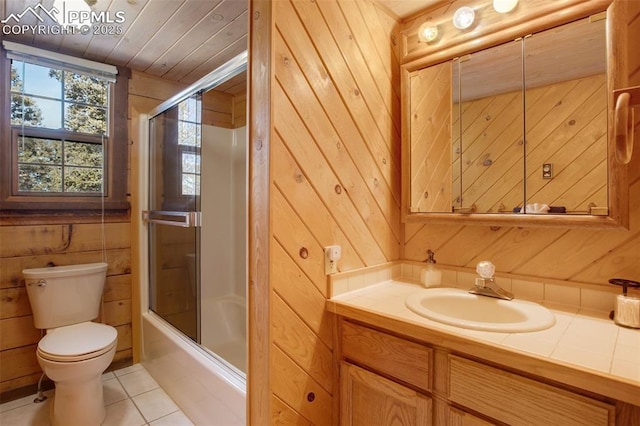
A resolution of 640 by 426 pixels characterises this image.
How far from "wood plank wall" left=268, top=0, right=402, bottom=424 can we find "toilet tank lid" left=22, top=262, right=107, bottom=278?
1.69 m

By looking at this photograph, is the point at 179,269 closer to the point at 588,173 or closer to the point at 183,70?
the point at 183,70

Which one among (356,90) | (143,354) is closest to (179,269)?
(143,354)

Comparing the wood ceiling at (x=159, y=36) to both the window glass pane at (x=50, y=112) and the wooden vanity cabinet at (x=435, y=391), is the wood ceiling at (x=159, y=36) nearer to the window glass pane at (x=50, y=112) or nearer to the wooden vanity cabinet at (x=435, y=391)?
the window glass pane at (x=50, y=112)

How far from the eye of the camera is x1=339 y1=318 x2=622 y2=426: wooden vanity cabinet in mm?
854

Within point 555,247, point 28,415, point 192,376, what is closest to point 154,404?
point 192,376

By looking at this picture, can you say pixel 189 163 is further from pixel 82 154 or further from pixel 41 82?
pixel 41 82

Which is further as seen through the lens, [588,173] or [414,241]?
[414,241]

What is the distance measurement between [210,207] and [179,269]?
54cm

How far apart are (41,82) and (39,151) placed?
18.6 inches

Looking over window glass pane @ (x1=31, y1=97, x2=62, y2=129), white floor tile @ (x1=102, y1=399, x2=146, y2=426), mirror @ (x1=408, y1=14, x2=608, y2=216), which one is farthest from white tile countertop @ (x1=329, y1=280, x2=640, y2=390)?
window glass pane @ (x1=31, y1=97, x2=62, y2=129)

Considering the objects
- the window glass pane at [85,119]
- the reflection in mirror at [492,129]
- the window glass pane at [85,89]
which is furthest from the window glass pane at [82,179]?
the reflection in mirror at [492,129]

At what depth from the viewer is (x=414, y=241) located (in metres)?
1.74

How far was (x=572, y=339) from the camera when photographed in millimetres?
971

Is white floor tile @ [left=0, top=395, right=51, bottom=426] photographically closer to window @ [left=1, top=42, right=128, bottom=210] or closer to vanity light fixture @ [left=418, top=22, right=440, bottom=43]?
window @ [left=1, top=42, right=128, bottom=210]
